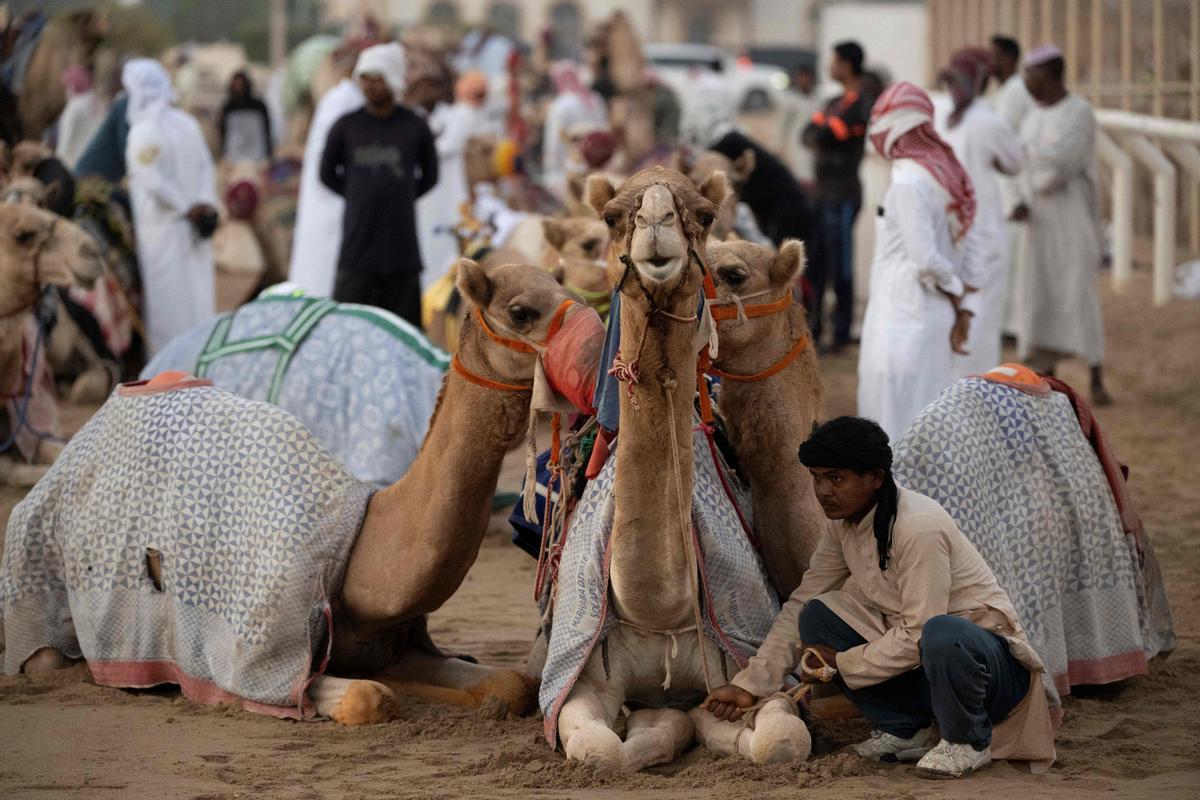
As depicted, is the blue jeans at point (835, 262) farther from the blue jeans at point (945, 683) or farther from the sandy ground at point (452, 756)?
the blue jeans at point (945, 683)

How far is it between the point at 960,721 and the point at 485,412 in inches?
62.0

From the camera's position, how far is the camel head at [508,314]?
5281 millimetres

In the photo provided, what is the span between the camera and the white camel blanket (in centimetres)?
503

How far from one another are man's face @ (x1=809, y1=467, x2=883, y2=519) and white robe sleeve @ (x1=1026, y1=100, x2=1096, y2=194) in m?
7.48

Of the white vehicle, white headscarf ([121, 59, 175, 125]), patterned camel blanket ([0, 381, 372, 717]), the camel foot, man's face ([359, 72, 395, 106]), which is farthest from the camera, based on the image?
the white vehicle

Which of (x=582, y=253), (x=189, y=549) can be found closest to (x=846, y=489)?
(x=189, y=549)

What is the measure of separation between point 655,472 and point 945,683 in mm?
924

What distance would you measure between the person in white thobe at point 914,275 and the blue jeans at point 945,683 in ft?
9.13

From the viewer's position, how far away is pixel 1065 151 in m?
11.9

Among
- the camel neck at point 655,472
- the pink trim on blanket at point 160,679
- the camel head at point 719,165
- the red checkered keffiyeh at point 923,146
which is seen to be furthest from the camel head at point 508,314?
the camel head at point 719,165

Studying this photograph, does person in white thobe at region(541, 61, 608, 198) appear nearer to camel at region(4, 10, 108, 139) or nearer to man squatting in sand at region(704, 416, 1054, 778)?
camel at region(4, 10, 108, 139)

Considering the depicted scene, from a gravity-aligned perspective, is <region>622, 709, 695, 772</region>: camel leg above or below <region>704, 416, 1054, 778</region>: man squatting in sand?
below

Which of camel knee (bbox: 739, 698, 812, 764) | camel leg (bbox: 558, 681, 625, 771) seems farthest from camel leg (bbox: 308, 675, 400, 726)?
camel knee (bbox: 739, 698, 812, 764)

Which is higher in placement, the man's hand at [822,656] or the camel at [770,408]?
the camel at [770,408]
